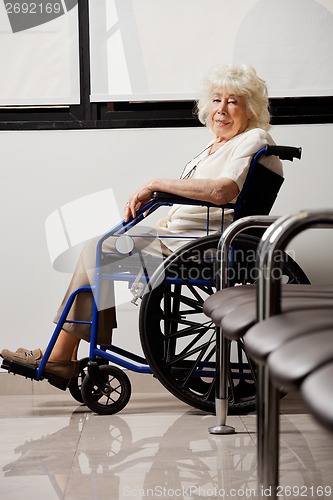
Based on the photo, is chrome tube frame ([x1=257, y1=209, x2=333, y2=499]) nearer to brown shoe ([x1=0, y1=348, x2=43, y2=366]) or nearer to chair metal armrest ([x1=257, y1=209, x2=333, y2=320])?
chair metal armrest ([x1=257, y1=209, x2=333, y2=320])

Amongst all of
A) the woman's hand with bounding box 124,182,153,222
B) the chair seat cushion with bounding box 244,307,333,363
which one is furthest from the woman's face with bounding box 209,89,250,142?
the chair seat cushion with bounding box 244,307,333,363

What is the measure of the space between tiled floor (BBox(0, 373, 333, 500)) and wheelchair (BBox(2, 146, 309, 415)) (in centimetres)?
10

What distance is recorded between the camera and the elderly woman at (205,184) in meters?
2.65

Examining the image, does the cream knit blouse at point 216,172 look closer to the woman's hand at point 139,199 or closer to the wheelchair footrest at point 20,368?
the woman's hand at point 139,199

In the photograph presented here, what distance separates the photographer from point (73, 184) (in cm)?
343

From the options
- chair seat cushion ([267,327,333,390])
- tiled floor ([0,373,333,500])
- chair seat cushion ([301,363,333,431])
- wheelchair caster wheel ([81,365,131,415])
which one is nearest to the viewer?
chair seat cushion ([301,363,333,431])

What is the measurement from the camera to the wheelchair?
2.62 m

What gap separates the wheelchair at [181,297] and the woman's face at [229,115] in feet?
1.17

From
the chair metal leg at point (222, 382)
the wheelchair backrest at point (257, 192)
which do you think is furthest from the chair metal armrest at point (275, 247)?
the wheelchair backrest at point (257, 192)

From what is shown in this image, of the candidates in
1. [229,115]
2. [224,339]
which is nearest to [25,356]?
[224,339]

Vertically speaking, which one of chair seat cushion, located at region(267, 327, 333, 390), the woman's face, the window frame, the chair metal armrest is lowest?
chair seat cushion, located at region(267, 327, 333, 390)

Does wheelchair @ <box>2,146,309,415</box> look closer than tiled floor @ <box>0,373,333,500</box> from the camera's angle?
No

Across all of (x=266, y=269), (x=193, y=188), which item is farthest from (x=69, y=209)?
(x=266, y=269)

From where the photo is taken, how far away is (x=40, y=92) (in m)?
3.46
